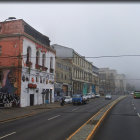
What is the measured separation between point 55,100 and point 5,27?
20.1m

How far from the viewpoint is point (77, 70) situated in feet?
199

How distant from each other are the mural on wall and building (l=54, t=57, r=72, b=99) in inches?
612

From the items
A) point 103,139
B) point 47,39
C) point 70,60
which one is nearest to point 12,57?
point 47,39

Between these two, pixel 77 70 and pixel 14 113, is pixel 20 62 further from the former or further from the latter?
pixel 77 70

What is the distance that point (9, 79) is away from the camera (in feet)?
96.0

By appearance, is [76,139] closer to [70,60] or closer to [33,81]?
[33,81]

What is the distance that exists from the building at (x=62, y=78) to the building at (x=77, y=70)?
108 inches

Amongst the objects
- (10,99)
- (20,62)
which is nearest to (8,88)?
(10,99)

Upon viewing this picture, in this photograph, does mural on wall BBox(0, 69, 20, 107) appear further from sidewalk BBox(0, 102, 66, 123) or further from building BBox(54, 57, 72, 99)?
building BBox(54, 57, 72, 99)

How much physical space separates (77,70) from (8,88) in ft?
111

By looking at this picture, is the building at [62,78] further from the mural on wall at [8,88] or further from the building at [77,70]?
the mural on wall at [8,88]

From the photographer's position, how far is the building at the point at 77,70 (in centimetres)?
5669

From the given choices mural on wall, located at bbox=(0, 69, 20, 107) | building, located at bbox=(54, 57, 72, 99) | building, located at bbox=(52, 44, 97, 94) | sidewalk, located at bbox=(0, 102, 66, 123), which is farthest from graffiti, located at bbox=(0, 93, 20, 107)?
building, located at bbox=(52, 44, 97, 94)

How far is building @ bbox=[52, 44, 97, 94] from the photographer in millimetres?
56688
